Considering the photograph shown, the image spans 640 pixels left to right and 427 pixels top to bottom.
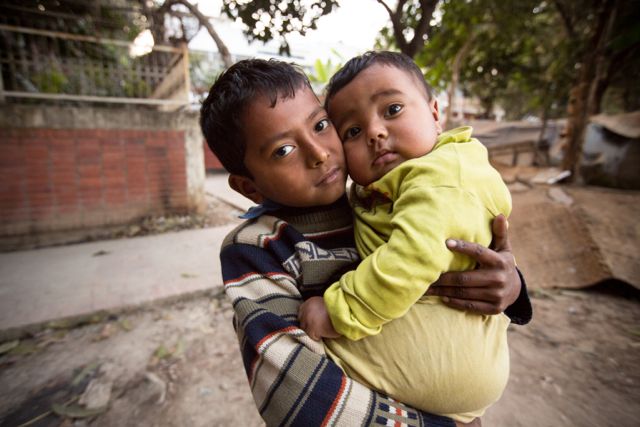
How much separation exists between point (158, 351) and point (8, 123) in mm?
3966

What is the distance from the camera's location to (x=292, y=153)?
996 millimetres

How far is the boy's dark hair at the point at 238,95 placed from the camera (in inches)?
39.4

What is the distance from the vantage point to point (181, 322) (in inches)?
117

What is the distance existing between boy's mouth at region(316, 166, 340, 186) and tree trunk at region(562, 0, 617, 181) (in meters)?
5.96

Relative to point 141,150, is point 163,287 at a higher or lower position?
lower

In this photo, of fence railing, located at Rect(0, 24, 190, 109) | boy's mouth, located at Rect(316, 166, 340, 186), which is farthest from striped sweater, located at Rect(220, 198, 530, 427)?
fence railing, located at Rect(0, 24, 190, 109)

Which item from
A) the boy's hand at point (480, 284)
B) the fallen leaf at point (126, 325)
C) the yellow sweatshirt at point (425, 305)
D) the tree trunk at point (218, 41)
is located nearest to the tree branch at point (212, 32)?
the tree trunk at point (218, 41)

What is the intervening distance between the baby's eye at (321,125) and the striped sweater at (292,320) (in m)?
0.26

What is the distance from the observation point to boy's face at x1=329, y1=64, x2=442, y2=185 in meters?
1.05

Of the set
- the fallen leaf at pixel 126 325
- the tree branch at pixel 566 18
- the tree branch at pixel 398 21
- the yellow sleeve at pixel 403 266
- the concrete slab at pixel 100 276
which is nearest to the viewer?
Result: the yellow sleeve at pixel 403 266

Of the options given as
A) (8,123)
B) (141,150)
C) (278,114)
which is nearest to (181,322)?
(278,114)

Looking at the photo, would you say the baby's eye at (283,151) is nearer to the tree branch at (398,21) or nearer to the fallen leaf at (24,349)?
the tree branch at (398,21)

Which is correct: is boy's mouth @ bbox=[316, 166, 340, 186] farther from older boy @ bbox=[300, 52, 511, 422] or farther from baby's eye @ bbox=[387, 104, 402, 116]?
baby's eye @ bbox=[387, 104, 402, 116]

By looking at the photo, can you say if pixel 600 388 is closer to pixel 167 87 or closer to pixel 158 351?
pixel 158 351
